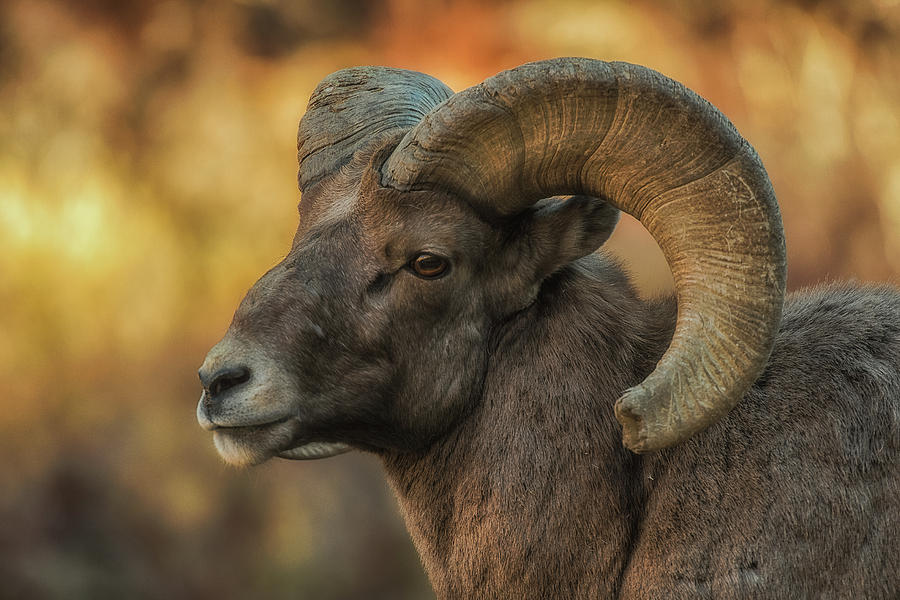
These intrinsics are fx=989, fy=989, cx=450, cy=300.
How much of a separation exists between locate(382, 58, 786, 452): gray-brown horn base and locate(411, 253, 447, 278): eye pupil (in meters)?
0.27

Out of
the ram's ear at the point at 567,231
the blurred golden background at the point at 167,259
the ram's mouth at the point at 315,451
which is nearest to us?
the ram's ear at the point at 567,231

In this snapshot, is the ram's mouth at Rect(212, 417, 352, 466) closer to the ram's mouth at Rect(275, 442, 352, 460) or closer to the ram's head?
the ram's head

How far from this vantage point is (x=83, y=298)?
952cm

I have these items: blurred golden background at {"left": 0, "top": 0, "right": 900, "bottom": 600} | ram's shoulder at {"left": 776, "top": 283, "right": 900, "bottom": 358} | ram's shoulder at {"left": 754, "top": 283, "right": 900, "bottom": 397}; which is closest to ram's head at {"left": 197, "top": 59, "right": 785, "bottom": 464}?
ram's shoulder at {"left": 754, "top": 283, "right": 900, "bottom": 397}

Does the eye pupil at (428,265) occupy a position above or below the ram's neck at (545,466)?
above

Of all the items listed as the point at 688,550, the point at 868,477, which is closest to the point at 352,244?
the point at 688,550

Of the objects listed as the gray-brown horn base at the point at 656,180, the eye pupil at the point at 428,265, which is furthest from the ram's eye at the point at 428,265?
the gray-brown horn base at the point at 656,180

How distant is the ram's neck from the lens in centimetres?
361

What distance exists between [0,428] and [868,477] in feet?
26.4

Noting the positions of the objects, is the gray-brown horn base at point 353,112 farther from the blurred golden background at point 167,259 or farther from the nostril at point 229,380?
the blurred golden background at point 167,259

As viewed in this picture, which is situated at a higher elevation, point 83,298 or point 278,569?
point 83,298

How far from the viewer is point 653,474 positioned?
143 inches

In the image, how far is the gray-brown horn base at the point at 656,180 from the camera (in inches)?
128

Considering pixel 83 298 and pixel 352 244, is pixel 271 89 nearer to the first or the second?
pixel 83 298
